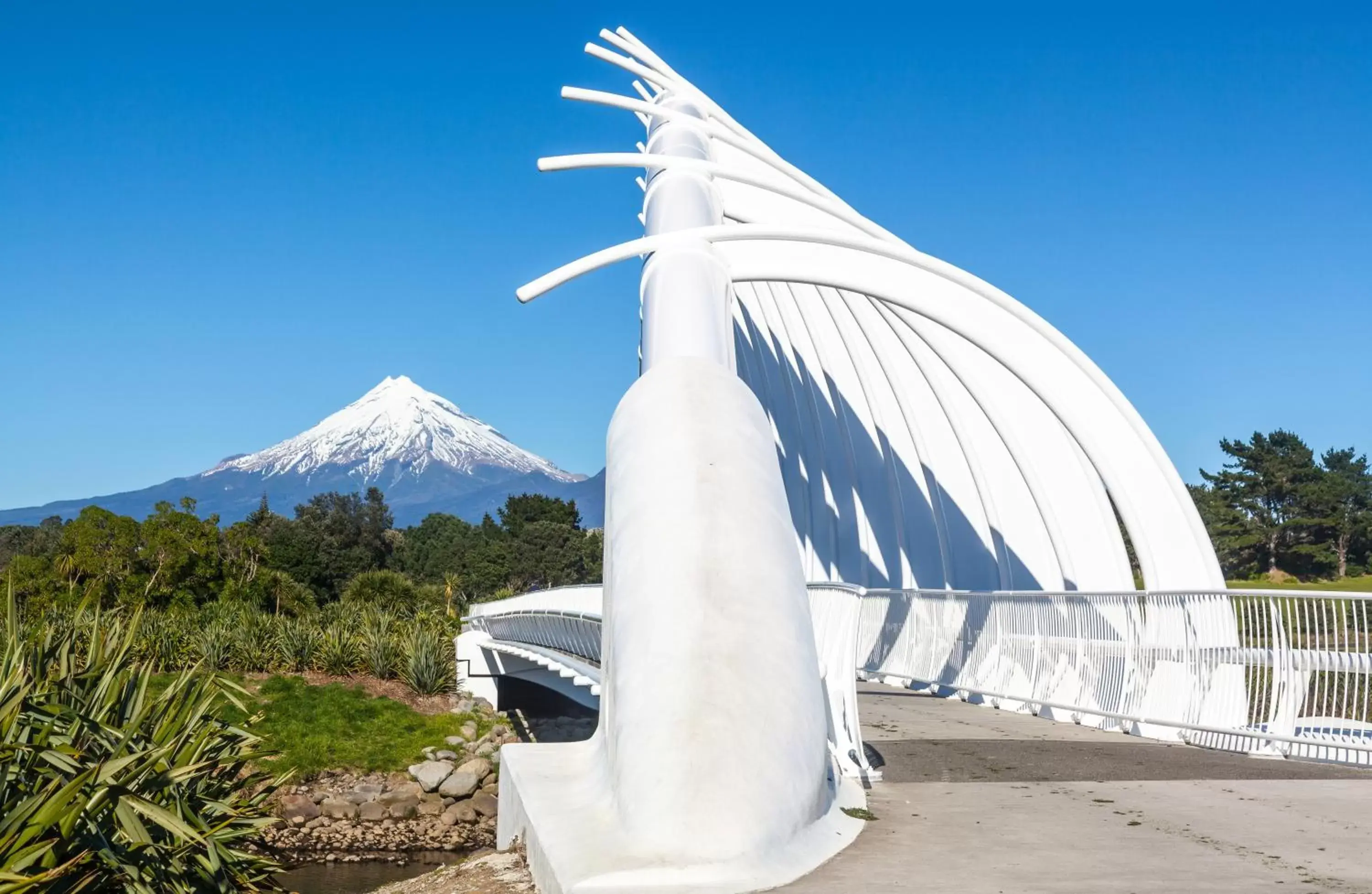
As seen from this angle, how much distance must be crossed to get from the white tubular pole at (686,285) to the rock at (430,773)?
1225 centimetres

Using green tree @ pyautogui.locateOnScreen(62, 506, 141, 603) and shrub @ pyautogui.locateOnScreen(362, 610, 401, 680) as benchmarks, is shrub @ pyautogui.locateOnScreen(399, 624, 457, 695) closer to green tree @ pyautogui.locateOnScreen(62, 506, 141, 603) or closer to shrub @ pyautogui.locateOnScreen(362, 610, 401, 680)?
shrub @ pyautogui.locateOnScreen(362, 610, 401, 680)

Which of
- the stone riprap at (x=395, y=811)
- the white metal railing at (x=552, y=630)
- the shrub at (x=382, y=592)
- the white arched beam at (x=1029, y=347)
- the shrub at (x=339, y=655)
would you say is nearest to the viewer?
the white arched beam at (x=1029, y=347)

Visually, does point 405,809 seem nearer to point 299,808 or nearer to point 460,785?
point 460,785

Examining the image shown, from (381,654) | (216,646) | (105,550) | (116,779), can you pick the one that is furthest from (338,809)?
(105,550)

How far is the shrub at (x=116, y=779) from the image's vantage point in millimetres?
5051

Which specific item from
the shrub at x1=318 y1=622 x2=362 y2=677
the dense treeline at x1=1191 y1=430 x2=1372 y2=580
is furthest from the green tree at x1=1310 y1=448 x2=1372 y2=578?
the shrub at x1=318 y1=622 x2=362 y2=677

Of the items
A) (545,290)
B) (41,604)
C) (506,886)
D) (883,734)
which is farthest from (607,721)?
(41,604)

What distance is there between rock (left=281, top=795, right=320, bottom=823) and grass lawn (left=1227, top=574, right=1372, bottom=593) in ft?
119

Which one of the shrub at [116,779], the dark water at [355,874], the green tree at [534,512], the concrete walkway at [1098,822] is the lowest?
the dark water at [355,874]

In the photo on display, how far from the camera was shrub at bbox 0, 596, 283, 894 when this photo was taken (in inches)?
199

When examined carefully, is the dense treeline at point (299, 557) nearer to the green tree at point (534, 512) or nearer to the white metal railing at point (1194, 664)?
the green tree at point (534, 512)

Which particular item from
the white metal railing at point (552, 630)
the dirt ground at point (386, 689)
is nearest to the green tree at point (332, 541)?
the dirt ground at point (386, 689)

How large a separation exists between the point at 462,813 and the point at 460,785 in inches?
26.5

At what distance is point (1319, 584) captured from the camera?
53.3m
